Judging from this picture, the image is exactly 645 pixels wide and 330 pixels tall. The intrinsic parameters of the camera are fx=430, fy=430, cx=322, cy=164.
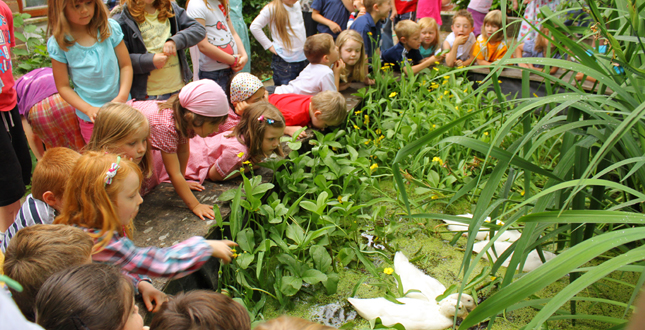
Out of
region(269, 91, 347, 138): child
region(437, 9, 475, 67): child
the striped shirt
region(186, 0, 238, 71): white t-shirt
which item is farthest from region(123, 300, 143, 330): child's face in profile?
region(437, 9, 475, 67): child

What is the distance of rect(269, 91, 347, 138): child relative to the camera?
8.65 feet

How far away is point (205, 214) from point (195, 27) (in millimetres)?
1273

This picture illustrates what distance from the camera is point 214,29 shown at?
9.30 feet

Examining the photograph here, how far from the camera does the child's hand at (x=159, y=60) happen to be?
2248mm

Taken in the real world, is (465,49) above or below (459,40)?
below

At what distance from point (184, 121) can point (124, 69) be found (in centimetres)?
54

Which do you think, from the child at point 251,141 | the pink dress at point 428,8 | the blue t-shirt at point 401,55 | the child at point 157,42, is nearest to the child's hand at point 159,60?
the child at point 157,42

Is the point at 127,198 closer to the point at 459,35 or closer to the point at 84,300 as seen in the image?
the point at 84,300

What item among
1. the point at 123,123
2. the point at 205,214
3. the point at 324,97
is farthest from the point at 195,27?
the point at 205,214

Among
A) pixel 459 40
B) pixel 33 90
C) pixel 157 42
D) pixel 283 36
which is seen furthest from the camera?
pixel 459 40

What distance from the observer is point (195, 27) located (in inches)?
97.8

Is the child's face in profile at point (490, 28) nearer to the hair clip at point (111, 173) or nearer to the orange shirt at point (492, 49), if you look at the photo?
the orange shirt at point (492, 49)

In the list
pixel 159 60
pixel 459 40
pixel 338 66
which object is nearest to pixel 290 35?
pixel 338 66

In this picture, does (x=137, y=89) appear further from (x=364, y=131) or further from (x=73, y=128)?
(x=364, y=131)
